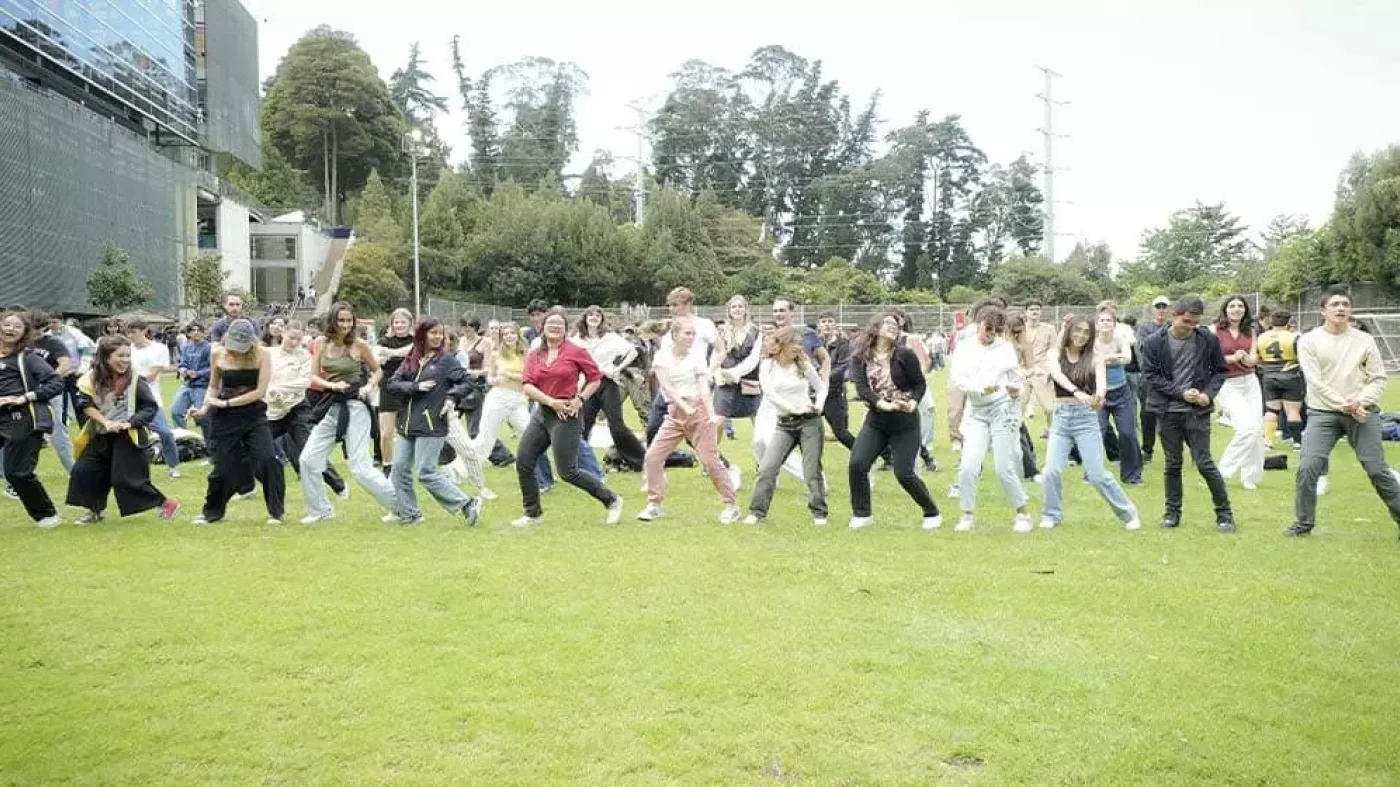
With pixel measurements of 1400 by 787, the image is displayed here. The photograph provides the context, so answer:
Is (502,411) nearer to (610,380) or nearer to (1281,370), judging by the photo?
(610,380)

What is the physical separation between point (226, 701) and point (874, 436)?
531 centimetres

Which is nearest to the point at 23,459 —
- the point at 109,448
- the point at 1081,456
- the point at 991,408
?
the point at 109,448

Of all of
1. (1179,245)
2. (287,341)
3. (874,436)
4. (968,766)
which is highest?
(1179,245)

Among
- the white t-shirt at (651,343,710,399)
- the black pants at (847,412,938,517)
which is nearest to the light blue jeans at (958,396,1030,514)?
the black pants at (847,412,938,517)

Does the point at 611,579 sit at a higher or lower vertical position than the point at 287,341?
lower

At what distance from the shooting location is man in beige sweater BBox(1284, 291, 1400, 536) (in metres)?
8.15

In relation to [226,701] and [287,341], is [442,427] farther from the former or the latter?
[226,701]

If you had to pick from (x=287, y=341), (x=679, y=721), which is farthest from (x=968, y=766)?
(x=287, y=341)

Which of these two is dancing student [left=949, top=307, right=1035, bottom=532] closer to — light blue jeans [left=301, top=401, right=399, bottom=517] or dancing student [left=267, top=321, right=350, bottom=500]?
light blue jeans [left=301, top=401, right=399, bottom=517]

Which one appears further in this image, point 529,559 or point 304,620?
point 529,559

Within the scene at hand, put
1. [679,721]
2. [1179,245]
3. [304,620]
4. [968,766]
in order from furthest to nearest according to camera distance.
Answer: [1179,245] < [304,620] < [679,721] < [968,766]

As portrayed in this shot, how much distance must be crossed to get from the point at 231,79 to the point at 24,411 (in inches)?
2220

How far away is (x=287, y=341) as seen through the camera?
10086 mm

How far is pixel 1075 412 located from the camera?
898 cm
